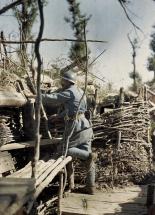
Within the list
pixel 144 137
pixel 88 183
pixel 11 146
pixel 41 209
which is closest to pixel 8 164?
pixel 11 146

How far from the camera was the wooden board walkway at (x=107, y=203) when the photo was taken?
6.82 metres

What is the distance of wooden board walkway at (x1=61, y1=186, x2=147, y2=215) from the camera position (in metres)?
6.82

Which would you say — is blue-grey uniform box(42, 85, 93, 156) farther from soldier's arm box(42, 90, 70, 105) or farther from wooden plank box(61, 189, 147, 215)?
wooden plank box(61, 189, 147, 215)

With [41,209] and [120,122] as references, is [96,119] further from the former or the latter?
[41,209]

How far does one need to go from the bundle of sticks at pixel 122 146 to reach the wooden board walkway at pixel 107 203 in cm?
51

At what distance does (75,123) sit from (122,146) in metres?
1.62

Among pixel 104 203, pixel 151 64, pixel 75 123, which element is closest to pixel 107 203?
pixel 104 203

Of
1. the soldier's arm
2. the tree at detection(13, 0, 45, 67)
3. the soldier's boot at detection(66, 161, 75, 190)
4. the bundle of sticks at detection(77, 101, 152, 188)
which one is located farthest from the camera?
the bundle of sticks at detection(77, 101, 152, 188)

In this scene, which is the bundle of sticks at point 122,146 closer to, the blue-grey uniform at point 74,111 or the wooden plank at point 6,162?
the blue-grey uniform at point 74,111

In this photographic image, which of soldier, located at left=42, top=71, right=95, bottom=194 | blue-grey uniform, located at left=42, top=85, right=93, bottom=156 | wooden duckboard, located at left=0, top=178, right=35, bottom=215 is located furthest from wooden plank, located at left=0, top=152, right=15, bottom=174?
wooden duckboard, located at left=0, top=178, right=35, bottom=215

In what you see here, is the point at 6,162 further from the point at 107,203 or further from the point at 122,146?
the point at 122,146

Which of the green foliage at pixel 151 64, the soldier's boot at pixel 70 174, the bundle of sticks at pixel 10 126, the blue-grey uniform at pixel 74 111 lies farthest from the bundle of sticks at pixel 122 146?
the green foliage at pixel 151 64

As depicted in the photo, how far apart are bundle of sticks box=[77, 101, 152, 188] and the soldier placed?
1.80 feet

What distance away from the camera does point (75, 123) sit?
750 cm
